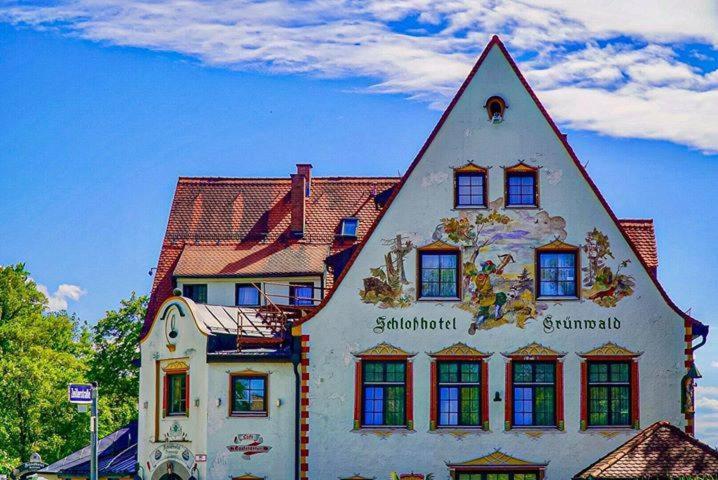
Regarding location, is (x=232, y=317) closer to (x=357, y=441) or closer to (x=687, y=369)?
(x=357, y=441)

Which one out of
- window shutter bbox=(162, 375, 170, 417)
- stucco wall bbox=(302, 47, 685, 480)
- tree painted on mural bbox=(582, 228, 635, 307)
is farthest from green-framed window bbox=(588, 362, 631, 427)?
window shutter bbox=(162, 375, 170, 417)

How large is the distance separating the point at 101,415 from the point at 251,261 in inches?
860

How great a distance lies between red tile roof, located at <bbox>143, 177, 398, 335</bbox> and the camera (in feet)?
189

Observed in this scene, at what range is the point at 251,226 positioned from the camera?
59.9 metres

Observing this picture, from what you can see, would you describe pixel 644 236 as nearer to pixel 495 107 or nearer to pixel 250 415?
pixel 495 107

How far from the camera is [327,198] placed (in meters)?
60.9

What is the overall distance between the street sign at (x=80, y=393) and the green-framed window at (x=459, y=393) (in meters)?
15.4

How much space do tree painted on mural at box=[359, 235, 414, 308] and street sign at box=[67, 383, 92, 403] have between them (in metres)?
14.5

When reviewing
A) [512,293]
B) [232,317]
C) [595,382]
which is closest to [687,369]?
[595,382]

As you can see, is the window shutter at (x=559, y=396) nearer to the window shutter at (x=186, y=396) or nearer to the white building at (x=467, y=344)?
the white building at (x=467, y=344)

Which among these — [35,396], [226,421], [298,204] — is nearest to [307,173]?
[298,204]

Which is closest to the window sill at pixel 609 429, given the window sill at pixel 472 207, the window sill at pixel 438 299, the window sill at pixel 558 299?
the window sill at pixel 558 299

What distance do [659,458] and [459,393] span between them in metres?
7.52

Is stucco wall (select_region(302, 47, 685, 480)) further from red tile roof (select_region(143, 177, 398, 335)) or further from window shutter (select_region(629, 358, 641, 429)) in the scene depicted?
red tile roof (select_region(143, 177, 398, 335))
